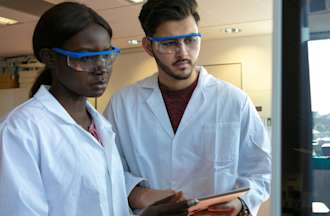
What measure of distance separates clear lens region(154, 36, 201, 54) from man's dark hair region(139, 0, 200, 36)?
7cm

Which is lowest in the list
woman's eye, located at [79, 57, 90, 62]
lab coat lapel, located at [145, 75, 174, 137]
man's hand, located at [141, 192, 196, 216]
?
man's hand, located at [141, 192, 196, 216]

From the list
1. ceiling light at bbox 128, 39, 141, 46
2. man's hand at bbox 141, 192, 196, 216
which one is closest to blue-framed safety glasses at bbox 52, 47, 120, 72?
man's hand at bbox 141, 192, 196, 216

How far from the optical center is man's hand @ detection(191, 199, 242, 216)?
1202 mm

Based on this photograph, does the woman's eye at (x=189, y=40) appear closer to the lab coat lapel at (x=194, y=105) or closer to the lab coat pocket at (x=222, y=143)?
the lab coat lapel at (x=194, y=105)

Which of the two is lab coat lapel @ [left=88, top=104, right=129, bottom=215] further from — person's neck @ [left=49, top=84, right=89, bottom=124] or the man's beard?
the man's beard

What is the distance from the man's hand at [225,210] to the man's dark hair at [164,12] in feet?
2.06

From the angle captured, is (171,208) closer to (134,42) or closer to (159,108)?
(159,108)

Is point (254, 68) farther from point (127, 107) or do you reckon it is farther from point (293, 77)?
point (293, 77)

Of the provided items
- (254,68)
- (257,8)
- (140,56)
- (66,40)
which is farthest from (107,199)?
(140,56)

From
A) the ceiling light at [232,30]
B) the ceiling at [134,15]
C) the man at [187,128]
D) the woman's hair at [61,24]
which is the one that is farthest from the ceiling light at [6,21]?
the woman's hair at [61,24]

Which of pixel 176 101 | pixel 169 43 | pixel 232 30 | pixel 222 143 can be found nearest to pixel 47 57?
pixel 169 43

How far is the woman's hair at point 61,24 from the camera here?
1.02 m

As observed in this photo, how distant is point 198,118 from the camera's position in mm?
1434

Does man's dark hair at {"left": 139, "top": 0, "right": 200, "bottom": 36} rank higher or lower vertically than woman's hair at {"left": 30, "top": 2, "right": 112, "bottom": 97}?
higher
